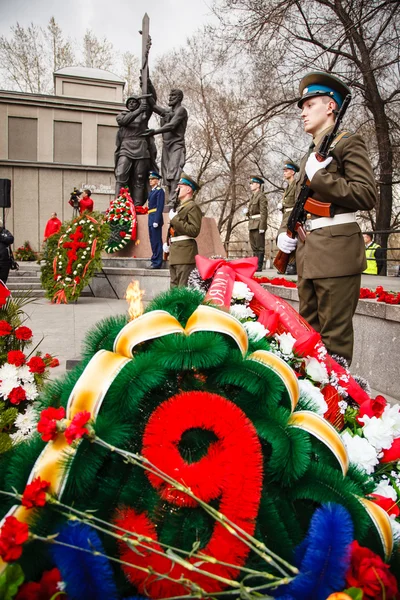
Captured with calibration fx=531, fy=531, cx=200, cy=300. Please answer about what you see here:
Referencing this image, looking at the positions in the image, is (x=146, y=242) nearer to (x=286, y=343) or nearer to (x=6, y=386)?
(x=6, y=386)

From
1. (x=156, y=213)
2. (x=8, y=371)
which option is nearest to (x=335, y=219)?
(x=8, y=371)

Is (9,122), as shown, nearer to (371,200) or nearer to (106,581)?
(371,200)

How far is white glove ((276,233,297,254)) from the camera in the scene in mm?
3039

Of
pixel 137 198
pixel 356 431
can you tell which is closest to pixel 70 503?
pixel 356 431

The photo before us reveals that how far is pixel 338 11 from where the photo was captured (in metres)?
9.97

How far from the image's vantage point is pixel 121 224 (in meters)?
11.6

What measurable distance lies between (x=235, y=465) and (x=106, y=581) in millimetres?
302

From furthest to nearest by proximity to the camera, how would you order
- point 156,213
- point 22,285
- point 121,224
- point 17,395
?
point 22,285
point 121,224
point 156,213
point 17,395

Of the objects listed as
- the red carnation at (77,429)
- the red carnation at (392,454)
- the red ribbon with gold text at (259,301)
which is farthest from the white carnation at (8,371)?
the red carnation at (392,454)

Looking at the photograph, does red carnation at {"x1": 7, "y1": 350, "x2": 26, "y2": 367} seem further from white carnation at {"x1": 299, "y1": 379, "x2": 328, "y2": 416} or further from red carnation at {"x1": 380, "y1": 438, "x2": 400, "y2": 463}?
red carnation at {"x1": 380, "y1": 438, "x2": 400, "y2": 463}

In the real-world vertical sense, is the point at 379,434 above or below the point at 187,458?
below

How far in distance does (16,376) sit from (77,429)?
144 centimetres

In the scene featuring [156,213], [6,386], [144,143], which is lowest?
[6,386]

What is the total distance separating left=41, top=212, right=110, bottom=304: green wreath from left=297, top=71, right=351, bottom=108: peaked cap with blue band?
6.67 meters
